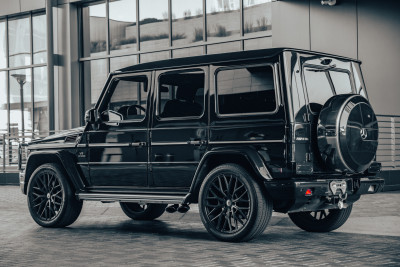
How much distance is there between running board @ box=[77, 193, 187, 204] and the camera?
754 centimetres

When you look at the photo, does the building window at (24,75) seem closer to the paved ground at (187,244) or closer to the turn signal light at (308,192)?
the paved ground at (187,244)

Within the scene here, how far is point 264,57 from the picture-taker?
709cm

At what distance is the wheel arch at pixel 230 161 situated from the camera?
22.3 ft

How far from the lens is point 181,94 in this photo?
7.82 meters

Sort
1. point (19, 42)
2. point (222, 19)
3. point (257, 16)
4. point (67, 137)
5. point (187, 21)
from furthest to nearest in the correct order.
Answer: point (19, 42) → point (187, 21) → point (222, 19) → point (257, 16) → point (67, 137)

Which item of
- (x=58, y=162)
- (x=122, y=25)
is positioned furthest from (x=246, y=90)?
(x=122, y=25)

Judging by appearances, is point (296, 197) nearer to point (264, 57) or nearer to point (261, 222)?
point (261, 222)

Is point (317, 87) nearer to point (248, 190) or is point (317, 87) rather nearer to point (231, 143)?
point (231, 143)

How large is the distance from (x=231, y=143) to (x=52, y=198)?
2.93 metres

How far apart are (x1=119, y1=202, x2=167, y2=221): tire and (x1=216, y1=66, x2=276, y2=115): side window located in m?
2.70

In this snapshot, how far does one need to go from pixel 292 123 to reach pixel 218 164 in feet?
3.54

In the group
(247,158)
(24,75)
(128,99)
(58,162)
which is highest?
(24,75)

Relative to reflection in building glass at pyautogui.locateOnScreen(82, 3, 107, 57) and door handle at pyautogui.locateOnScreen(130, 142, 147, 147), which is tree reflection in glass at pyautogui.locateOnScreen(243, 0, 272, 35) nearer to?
reflection in building glass at pyautogui.locateOnScreen(82, 3, 107, 57)

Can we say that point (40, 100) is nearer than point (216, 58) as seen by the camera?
No
